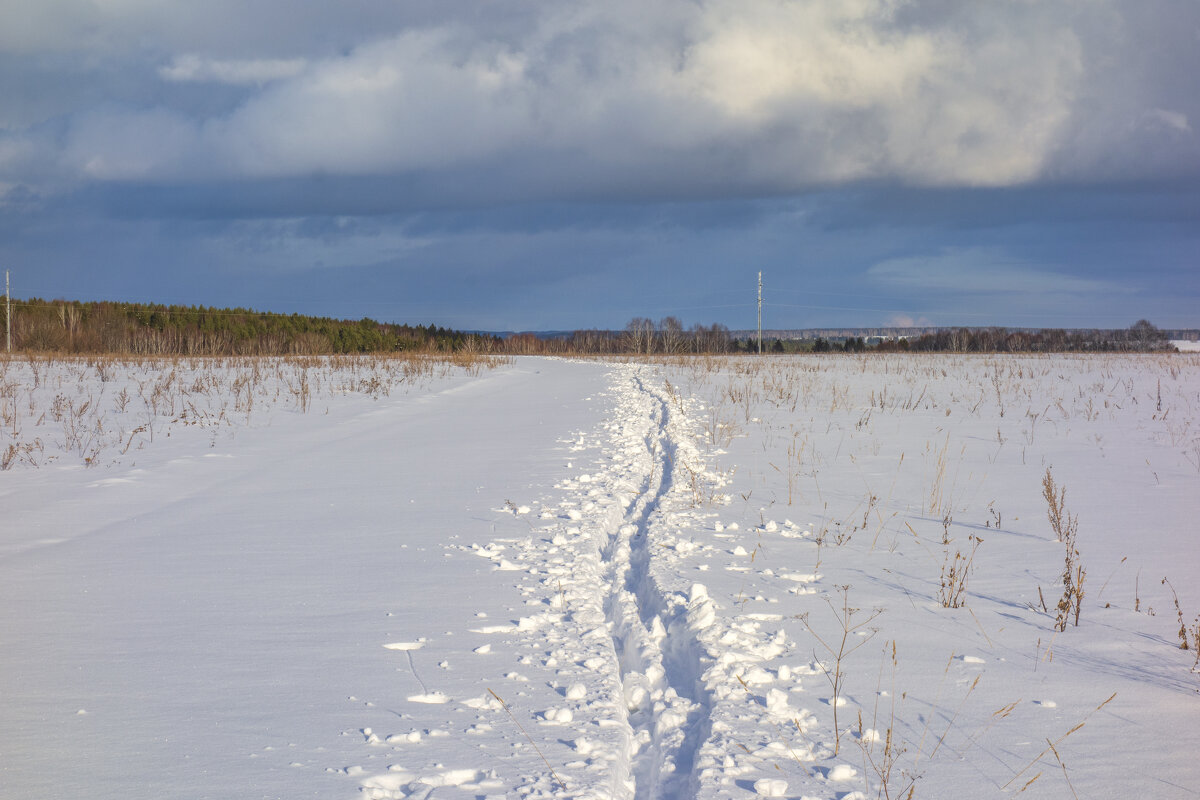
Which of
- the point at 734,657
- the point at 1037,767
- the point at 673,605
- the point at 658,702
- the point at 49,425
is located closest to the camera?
the point at 1037,767

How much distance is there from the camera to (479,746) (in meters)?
2.25

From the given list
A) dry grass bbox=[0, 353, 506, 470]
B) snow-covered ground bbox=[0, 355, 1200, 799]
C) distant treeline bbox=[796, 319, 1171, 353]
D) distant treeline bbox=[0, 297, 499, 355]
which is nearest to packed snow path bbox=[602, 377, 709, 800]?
snow-covered ground bbox=[0, 355, 1200, 799]

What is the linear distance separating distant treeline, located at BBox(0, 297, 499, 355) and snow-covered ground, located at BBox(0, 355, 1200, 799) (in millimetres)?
22259

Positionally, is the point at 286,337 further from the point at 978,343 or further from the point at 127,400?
the point at 978,343

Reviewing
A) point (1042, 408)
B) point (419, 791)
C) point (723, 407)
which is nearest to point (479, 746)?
point (419, 791)

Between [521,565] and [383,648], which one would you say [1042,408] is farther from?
[383,648]

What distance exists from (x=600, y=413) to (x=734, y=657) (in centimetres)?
870

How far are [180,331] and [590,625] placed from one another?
40.4m

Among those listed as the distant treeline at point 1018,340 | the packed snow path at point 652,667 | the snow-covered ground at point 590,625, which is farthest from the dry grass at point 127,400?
the distant treeline at point 1018,340

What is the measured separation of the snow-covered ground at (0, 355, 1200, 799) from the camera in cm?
219

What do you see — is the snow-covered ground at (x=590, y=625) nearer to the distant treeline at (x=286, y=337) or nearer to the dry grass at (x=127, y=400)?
the dry grass at (x=127, y=400)

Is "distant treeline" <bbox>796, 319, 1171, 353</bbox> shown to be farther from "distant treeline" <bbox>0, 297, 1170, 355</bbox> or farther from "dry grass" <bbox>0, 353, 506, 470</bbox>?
"dry grass" <bbox>0, 353, 506, 470</bbox>

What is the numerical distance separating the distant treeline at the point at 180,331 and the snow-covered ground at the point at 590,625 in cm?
2226

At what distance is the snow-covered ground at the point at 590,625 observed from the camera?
2186mm
